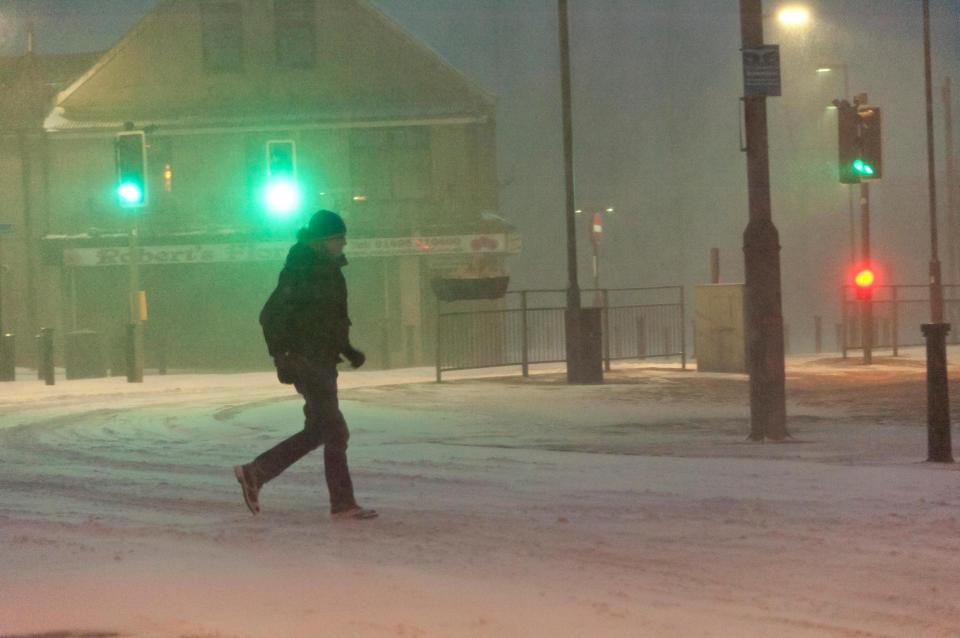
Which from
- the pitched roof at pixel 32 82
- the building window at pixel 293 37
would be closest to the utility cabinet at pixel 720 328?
the building window at pixel 293 37

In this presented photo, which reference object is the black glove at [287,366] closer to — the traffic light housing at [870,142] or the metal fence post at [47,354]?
the traffic light housing at [870,142]

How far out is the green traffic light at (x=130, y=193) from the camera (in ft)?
84.9

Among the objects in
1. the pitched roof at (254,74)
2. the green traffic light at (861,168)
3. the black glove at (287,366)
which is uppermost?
the pitched roof at (254,74)

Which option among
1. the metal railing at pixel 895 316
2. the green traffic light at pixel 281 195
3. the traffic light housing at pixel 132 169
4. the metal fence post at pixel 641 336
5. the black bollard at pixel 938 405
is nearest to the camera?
the black bollard at pixel 938 405

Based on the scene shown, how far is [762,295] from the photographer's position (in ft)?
42.8

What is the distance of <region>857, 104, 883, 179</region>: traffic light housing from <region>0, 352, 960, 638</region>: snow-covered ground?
6.10 m

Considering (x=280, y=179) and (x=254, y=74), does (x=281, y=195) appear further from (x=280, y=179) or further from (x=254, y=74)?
(x=254, y=74)

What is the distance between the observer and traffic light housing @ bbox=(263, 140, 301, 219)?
2630 centimetres

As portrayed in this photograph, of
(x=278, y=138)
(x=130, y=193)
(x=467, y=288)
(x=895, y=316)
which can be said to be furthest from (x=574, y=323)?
(x=278, y=138)

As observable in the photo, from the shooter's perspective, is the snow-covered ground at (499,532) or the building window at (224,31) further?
the building window at (224,31)

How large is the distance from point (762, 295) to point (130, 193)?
15536 mm

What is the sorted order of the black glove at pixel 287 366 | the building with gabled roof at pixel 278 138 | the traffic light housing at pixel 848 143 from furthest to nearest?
1. the building with gabled roof at pixel 278 138
2. the traffic light housing at pixel 848 143
3. the black glove at pixel 287 366

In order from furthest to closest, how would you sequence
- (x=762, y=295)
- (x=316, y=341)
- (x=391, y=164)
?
(x=391, y=164)
(x=762, y=295)
(x=316, y=341)

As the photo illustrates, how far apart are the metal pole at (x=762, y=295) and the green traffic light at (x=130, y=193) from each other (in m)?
15.3
